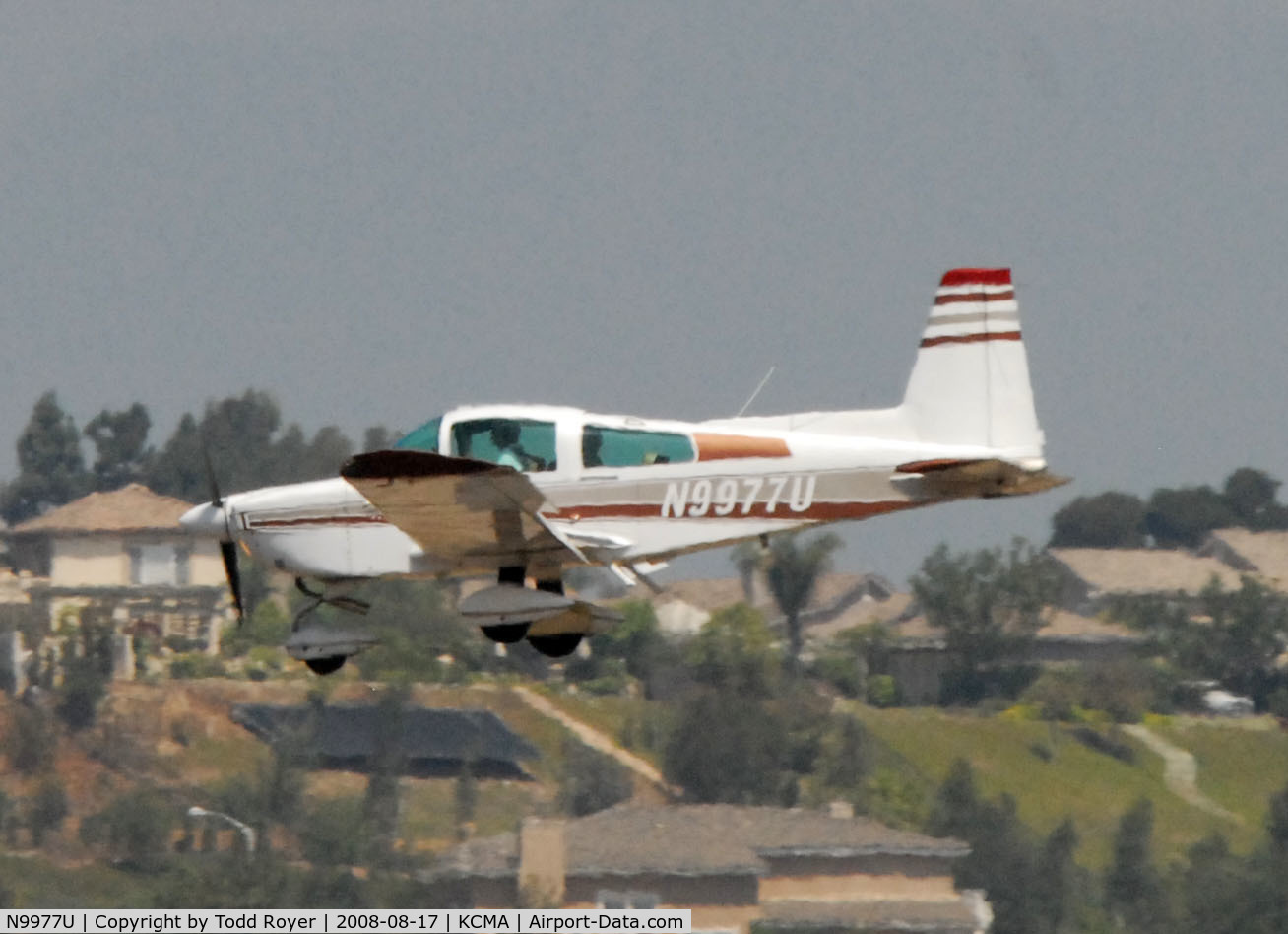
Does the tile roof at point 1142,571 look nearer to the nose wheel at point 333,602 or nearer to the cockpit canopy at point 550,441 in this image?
the nose wheel at point 333,602

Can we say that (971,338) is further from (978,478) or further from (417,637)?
(417,637)

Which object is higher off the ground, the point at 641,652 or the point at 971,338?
the point at 971,338

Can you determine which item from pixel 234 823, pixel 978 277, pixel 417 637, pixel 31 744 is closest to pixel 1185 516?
pixel 417 637

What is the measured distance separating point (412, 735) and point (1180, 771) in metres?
22.4

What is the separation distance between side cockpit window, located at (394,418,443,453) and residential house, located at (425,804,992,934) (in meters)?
27.7

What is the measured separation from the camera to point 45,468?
414ft

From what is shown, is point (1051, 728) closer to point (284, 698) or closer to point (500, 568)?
point (284, 698)

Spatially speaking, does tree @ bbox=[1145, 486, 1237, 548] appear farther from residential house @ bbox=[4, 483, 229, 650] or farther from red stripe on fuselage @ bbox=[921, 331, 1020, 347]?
red stripe on fuselage @ bbox=[921, 331, 1020, 347]

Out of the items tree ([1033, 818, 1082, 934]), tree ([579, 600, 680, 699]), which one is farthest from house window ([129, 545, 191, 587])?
tree ([1033, 818, 1082, 934])

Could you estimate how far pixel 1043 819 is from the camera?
63469 mm

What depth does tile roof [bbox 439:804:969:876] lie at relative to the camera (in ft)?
153

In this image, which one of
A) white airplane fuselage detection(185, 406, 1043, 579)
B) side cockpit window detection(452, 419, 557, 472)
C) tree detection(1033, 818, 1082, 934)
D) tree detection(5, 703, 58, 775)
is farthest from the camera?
tree detection(5, 703, 58, 775)

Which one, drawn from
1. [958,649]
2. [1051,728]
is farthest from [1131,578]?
[1051,728]

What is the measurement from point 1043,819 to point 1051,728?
7.45m
